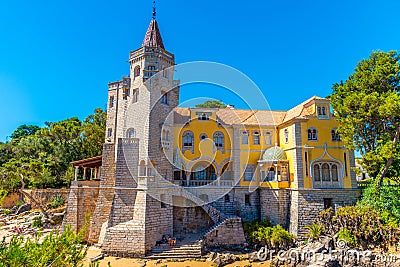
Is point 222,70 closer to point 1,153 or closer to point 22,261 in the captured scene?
point 22,261

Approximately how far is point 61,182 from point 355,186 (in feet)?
111

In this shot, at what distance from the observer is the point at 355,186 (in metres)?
22.3

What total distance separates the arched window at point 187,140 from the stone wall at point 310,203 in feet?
35.0

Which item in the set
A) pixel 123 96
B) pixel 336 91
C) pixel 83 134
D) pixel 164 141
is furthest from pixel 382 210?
pixel 83 134

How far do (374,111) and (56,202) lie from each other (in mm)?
33257

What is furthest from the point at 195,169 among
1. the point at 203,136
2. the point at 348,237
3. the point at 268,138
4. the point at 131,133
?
the point at 348,237

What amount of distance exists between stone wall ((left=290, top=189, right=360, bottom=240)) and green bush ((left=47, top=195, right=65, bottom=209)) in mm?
25780

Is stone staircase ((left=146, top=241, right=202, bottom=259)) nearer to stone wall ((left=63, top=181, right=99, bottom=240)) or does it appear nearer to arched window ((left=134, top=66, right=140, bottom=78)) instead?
stone wall ((left=63, top=181, right=99, bottom=240))

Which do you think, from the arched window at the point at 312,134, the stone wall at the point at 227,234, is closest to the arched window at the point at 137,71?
the stone wall at the point at 227,234

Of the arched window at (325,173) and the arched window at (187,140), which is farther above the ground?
the arched window at (187,140)

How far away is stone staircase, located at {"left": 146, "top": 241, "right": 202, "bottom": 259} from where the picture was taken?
64.1 ft

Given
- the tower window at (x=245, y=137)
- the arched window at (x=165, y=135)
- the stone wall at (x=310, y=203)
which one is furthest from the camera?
the tower window at (x=245, y=137)

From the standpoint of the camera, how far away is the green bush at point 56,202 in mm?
29581

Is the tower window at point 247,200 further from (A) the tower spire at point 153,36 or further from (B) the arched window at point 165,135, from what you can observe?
(A) the tower spire at point 153,36
